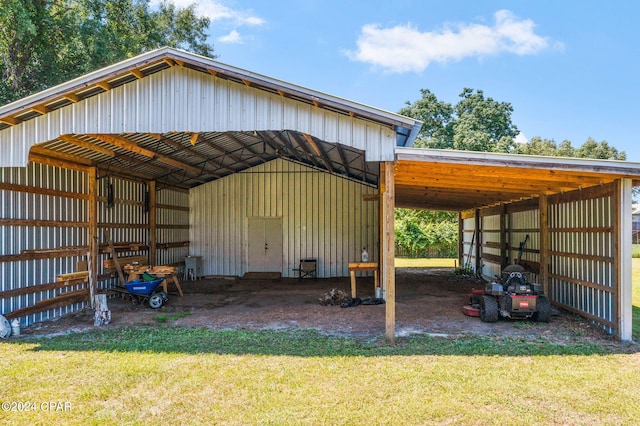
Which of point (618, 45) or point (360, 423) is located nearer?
point (360, 423)

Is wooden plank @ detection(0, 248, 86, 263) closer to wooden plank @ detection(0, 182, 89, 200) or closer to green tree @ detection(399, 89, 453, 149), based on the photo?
wooden plank @ detection(0, 182, 89, 200)

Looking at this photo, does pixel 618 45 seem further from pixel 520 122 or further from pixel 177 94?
pixel 177 94

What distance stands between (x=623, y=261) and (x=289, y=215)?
9699 millimetres

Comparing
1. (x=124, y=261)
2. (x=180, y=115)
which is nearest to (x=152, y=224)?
(x=124, y=261)

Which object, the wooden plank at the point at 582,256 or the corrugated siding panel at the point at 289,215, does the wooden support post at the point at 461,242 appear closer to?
the corrugated siding panel at the point at 289,215

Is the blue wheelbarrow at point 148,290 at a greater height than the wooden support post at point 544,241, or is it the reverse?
the wooden support post at point 544,241

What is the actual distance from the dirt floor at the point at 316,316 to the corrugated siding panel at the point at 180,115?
282 cm

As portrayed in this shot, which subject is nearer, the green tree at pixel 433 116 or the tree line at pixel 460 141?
the tree line at pixel 460 141

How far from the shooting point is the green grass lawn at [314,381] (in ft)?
11.4

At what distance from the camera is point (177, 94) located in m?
6.09

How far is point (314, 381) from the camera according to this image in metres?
4.18

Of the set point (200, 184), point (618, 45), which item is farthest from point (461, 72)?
point (200, 184)

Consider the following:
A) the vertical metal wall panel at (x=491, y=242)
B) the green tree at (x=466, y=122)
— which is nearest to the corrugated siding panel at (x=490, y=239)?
the vertical metal wall panel at (x=491, y=242)

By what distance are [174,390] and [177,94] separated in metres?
4.04
